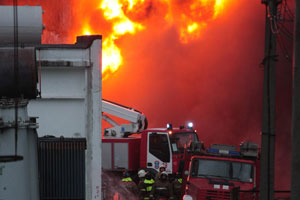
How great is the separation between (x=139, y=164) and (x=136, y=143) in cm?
82

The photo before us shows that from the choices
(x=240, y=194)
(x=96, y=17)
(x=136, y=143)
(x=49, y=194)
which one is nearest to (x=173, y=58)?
(x=96, y=17)

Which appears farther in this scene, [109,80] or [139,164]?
→ [109,80]

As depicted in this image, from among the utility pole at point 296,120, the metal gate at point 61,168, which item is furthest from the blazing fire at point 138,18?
the utility pole at point 296,120

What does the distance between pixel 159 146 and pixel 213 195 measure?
572cm

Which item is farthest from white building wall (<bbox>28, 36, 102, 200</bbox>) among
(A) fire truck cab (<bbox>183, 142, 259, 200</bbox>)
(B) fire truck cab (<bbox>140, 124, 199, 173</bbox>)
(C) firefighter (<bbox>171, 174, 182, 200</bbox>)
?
(B) fire truck cab (<bbox>140, 124, 199, 173</bbox>)

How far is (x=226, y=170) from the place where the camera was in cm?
1381

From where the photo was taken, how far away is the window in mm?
18672

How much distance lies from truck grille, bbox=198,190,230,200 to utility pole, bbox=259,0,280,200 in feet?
16.4

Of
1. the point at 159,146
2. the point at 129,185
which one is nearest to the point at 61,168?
the point at 129,185

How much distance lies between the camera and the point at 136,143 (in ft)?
66.9

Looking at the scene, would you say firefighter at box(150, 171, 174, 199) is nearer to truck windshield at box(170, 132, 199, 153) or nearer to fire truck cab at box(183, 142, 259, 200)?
fire truck cab at box(183, 142, 259, 200)

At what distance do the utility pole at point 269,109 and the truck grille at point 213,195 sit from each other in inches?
196

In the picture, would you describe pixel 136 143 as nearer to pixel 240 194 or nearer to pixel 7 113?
pixel 240 194

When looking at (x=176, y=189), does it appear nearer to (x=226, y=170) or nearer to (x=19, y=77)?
(x=226, y=170)
